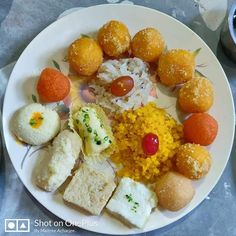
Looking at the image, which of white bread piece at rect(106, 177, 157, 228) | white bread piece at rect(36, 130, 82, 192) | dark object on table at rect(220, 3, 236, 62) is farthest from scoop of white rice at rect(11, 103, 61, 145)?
dark object on table at rect(220, 3, 236, 62)

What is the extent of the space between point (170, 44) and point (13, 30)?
498mm

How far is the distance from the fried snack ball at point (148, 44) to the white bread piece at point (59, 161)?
0.31 meters

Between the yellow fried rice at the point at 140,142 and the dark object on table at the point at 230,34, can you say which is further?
the dark object on table at the point at 230,34

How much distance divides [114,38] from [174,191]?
0.46 metres

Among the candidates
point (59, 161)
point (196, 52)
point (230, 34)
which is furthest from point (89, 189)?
point (230, 34)

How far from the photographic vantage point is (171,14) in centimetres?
153

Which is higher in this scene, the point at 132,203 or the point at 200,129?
the point at 200,129

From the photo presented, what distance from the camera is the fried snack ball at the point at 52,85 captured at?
128 cm

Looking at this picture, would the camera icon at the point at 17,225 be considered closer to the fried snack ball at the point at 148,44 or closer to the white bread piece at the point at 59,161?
the white bread piece at the point at 59,161

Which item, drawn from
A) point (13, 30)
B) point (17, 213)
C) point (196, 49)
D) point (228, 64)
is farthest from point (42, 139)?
point (228, 64)

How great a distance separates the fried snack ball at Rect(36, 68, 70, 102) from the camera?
1.28 m

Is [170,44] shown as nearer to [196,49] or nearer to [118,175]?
[196,49]

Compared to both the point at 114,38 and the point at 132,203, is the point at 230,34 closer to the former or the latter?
the point at 114,38

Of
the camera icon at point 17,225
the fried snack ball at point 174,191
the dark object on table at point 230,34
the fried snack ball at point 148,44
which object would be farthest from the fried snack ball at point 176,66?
the camera icon at point 17,225
